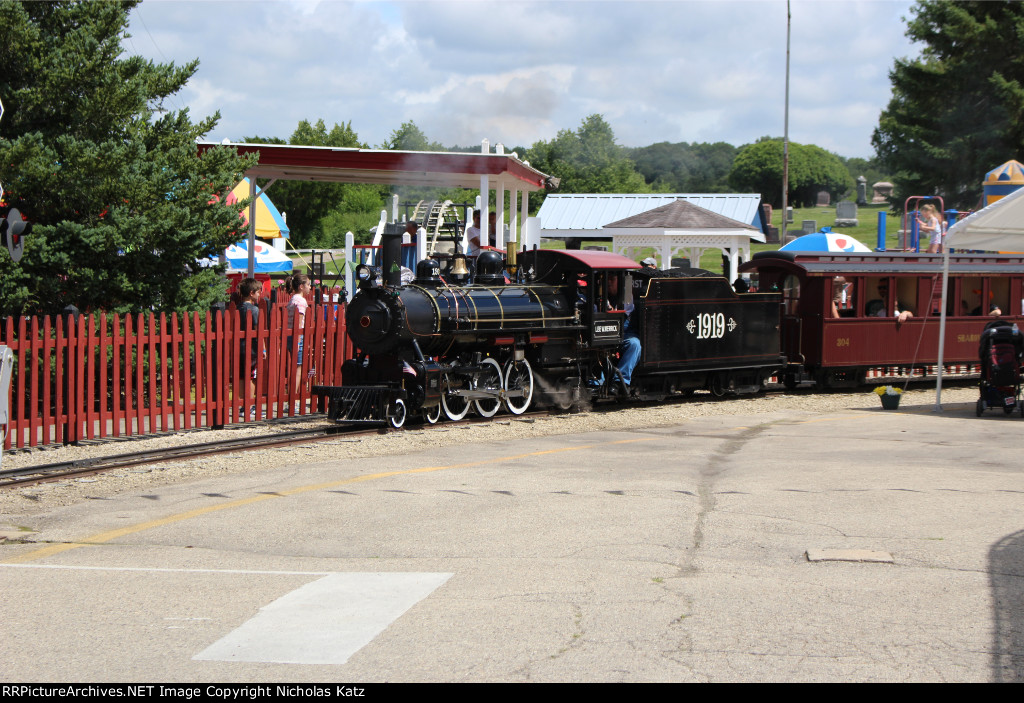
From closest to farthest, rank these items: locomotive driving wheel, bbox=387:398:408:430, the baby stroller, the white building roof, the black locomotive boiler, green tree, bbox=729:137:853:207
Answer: locomotive driving wheel, bbox=387:398:408:430
the black locomotive boiler
the baby stroller
the white building roof
green tree, bbox=729:137:853:207

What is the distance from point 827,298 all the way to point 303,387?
33.6ft

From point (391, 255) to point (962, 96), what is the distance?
38.9 m

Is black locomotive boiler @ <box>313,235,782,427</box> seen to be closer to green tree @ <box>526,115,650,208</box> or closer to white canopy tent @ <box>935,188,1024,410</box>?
white canopy tent @ <box>935,188,1024,410</box>

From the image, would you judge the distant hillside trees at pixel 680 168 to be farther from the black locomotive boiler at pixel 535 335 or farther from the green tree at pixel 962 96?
the black locomotive boiler at pixel 535 335

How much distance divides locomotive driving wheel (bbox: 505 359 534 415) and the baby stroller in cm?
670

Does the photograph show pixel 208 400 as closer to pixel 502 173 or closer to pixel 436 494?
pixel 436 494

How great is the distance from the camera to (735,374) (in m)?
18.6

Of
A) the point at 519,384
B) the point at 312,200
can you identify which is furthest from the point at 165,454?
the point at 312,200

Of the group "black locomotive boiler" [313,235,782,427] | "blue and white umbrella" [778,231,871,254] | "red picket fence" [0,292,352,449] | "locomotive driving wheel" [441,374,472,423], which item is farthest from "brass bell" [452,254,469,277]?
"blue and white umbrella" [778,231,871,254]

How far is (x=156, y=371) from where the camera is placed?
1283 centimetres

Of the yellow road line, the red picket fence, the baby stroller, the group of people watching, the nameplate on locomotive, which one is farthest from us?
the nameplate on locomotive

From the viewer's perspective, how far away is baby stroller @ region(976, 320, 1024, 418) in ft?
49.0

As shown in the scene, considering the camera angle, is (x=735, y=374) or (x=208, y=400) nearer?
(x=208, y=400)

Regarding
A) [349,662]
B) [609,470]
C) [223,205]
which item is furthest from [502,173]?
[349,662]
